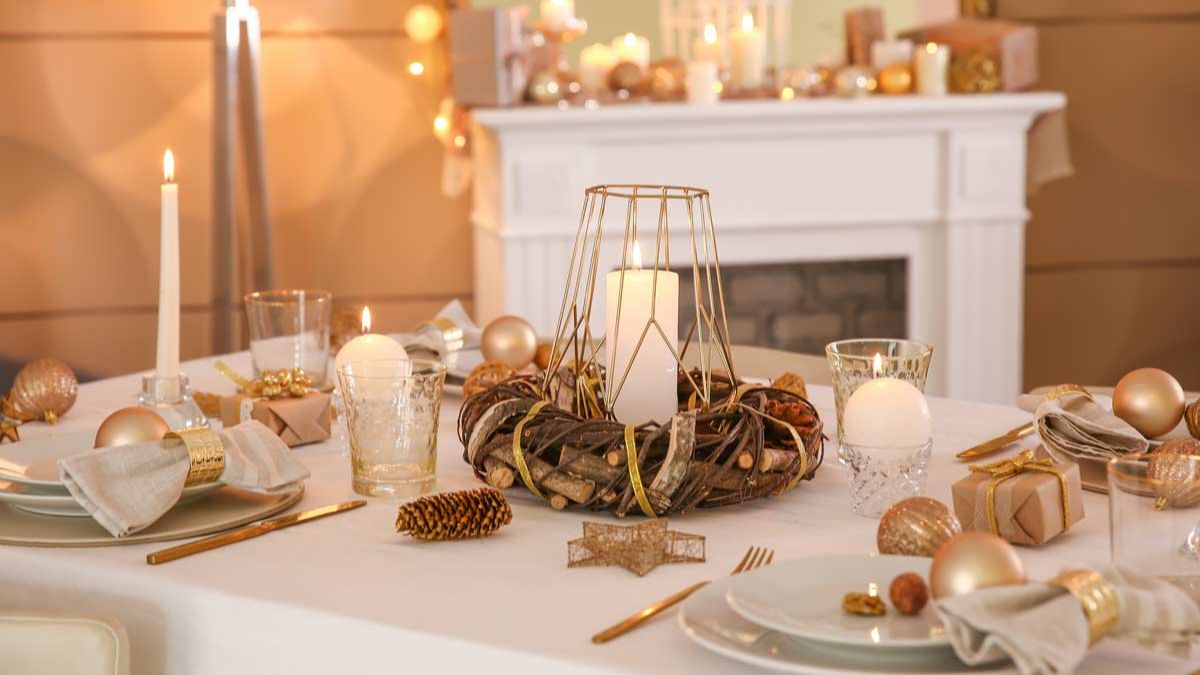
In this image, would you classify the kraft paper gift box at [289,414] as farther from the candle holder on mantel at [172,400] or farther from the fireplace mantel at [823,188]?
the fireplace mantel at [823,188]

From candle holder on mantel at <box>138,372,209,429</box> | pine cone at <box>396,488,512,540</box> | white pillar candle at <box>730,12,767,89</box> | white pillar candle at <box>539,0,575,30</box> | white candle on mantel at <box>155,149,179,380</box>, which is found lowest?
pine cone at <box>396,488,512,540</box>

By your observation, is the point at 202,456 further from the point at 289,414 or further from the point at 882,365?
the point at 882,365

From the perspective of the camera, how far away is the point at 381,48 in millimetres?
3791

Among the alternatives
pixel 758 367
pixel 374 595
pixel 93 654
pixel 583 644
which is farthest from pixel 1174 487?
pixel 758 367

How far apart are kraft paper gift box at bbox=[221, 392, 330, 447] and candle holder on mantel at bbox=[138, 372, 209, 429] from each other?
3cm

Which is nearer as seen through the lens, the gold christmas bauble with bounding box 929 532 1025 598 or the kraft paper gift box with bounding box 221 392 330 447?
the gold christmas bauble with bounding box 929 532 1025 598

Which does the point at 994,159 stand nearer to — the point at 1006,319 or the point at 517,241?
the point at 1006,319

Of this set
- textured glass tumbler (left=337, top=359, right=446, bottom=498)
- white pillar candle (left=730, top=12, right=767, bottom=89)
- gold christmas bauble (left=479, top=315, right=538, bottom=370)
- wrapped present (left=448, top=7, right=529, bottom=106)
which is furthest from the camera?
white pillar candle (left=730, top=12, right=767, bottom=89)

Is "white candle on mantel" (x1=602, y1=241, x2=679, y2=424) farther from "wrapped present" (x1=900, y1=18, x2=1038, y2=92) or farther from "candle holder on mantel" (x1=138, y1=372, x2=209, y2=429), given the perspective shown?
"wrapped present" (x1=900, y1=18, x2=1038, y2=92)

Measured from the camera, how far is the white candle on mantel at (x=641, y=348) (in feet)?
4.03

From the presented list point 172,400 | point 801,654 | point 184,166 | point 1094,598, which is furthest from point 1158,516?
point 184,166

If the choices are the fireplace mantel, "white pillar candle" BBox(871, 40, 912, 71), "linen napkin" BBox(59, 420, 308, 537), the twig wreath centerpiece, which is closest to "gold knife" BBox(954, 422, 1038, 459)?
the twig wreath centerpiece

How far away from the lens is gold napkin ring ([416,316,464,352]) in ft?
5.74

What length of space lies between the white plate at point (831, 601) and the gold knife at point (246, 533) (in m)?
0.41
